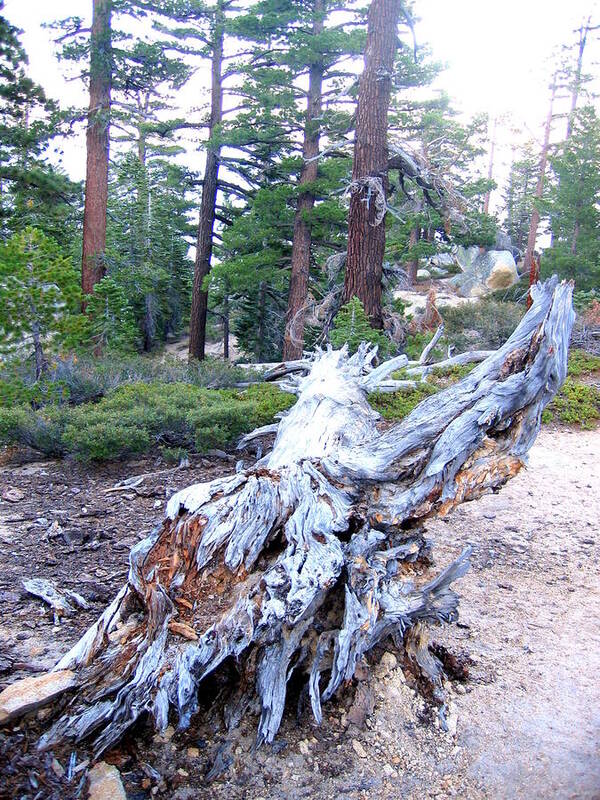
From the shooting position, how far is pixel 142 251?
68.4ft

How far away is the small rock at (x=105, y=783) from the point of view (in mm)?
2373

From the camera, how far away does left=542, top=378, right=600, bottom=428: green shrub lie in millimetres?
9102

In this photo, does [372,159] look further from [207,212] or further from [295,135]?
[207,212]

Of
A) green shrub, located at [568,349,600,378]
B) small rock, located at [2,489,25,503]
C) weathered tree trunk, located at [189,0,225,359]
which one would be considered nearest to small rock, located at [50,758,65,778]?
small rock, located at [2,489,25,503]

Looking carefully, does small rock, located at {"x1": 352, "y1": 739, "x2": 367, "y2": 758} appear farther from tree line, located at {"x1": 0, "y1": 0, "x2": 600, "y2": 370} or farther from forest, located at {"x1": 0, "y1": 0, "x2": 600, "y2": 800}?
tree line, located at {"x1": 0, "y1": 0, "x2": 600, "y2": 370}

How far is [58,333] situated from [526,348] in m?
7.27

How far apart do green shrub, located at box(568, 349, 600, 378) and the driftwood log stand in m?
7.90

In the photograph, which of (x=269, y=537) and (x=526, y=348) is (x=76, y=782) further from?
(x=526, y=348)

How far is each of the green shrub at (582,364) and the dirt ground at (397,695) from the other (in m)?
5.51

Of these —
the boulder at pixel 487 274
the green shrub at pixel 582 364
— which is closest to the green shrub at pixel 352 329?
the green shrub at pixel 582 364

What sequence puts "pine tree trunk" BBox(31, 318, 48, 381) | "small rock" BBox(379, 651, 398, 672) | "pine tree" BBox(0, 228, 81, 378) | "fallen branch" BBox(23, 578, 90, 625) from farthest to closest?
"pine tree trunk" BBox(31, 318, 48, 381) → "pine tree" BBox(0, 228, 81, 378) → "fallen branch" BBox(23, 578, 90, 625) → "small rock" BBox(379, 651, 398, 672)

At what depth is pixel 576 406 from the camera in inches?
368

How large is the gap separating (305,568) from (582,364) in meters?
9.87

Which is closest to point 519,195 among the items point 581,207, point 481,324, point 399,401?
point 581,207
